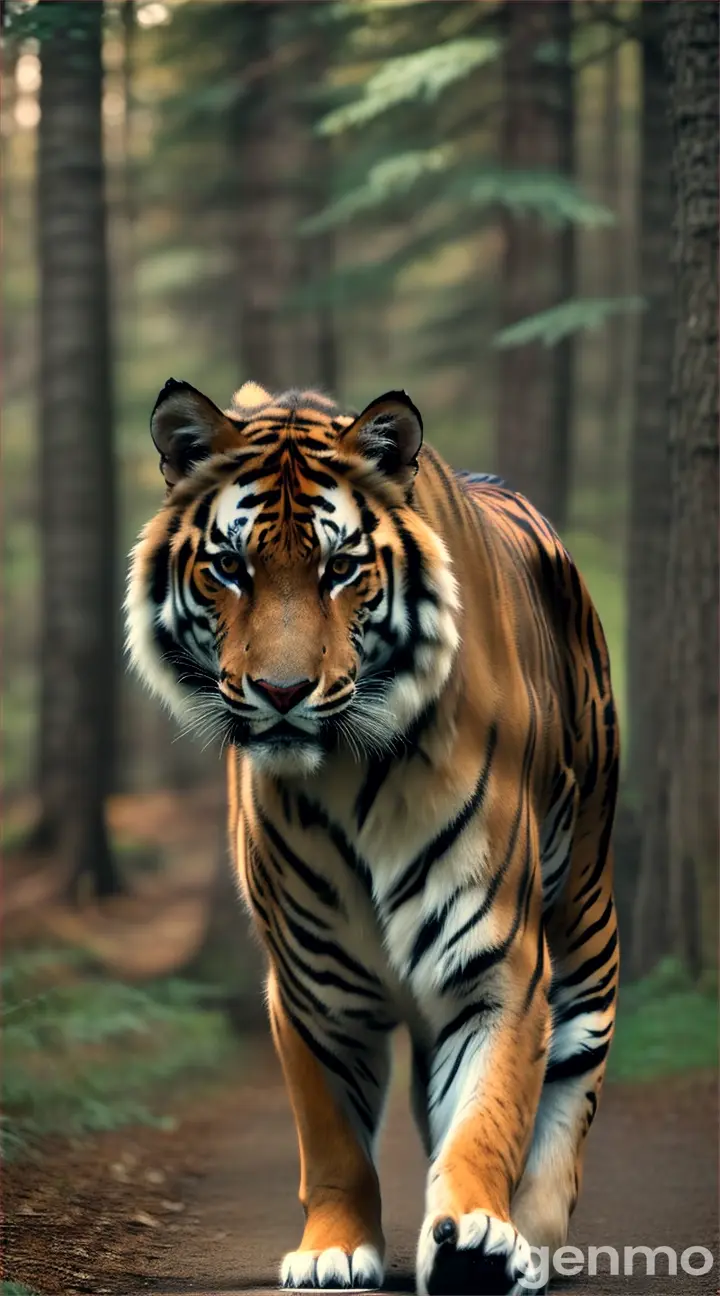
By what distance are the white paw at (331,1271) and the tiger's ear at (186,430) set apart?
199 cm

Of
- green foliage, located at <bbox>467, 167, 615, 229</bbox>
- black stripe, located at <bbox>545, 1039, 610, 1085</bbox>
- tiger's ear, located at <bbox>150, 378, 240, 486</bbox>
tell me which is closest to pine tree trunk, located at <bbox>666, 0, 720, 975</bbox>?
green foliage, located at <bbox>467, 167, 615, 229</bbox>

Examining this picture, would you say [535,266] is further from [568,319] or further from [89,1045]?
[89,1045]

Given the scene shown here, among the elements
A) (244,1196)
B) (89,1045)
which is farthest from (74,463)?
(244,1196)

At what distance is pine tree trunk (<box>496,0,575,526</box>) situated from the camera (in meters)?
10.5

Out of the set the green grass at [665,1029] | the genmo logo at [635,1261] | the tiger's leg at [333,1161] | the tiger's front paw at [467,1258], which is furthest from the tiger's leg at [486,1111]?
the green grass at [665,1029]

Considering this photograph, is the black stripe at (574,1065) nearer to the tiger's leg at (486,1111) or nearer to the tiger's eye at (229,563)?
the tiger's leg at (486,1111)

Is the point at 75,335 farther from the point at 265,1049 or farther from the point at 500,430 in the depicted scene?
the point at 265,1049

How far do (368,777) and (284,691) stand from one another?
0.51m

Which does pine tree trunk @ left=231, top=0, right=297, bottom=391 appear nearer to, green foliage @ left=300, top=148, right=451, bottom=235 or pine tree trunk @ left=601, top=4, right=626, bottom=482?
green foliage @ left=300, top=148, right=451, bottom=235

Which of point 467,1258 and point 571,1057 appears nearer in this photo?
point 467,1258

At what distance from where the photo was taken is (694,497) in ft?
25.9

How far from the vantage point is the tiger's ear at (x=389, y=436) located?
402 centimetres

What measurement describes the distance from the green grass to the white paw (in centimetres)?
391

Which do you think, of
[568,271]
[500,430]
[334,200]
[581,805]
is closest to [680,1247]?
[581,805]
